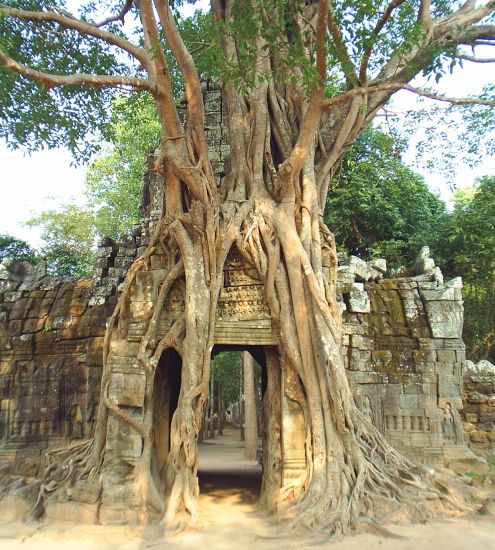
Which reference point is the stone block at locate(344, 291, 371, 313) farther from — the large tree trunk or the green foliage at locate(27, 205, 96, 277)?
the green foliage at locate(27, 205, 96, 277)

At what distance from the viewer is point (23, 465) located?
6363 mm

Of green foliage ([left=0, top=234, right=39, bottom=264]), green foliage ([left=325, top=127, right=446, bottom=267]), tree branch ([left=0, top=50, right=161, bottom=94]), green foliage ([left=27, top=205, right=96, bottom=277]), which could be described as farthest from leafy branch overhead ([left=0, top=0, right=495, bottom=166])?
green foliage ([left=27, top=205, right=96, bottom=277])

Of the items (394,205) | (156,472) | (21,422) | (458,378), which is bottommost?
(156,472)

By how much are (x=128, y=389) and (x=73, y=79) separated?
10.5 feet

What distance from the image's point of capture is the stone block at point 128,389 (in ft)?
17.4

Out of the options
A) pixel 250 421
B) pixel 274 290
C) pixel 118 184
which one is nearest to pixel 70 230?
pixel 118 184

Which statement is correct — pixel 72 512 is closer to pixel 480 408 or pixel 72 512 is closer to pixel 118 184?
pixel 480 408

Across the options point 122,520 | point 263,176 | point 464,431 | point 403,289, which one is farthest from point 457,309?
point 122,520

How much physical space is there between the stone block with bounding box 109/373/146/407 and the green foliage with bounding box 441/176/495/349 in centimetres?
756

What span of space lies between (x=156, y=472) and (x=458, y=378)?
3.81m

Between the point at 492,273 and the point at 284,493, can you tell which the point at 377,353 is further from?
the point at 492,273

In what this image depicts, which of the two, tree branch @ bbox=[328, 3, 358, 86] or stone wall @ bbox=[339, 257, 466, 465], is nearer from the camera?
tree branch @ bbox=[328, 3, 358, 86]

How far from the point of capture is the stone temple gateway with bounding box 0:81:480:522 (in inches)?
210

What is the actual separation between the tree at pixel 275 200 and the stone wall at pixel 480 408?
1831mm
